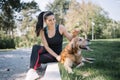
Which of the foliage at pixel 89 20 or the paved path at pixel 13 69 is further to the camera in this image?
the foliage at pixel 89 20

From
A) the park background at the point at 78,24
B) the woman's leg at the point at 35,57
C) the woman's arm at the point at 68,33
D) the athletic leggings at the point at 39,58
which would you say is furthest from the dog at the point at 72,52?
the park background at the point at 78,24

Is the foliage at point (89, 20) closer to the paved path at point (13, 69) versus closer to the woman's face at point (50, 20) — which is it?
the paved path at point (13, 69)

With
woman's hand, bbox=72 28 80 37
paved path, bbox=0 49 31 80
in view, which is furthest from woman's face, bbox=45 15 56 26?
paved path, bbox=0 49 31 80

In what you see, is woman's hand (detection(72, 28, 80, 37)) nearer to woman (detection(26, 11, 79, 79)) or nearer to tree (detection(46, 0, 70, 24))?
woman (detection(26, 11, 79, 79))

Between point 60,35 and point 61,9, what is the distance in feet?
246

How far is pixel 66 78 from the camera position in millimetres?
5777

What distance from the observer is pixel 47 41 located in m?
5.26

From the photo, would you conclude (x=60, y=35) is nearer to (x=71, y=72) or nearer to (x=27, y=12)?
(x=71, y=72)

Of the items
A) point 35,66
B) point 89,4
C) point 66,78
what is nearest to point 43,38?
point 35,66

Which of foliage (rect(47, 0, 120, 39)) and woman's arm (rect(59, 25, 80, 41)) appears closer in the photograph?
woman's arm (rect(59, 25, 80, 41))

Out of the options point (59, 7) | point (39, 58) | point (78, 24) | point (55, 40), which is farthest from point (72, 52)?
point (59, 7)

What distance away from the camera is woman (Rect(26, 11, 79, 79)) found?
516cm

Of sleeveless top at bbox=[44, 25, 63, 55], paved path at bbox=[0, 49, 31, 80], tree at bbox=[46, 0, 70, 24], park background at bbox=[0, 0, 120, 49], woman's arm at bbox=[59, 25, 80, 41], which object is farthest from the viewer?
tree at bbox=[46, 0, 70, 24]

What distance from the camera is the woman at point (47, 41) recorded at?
16.9 ft
